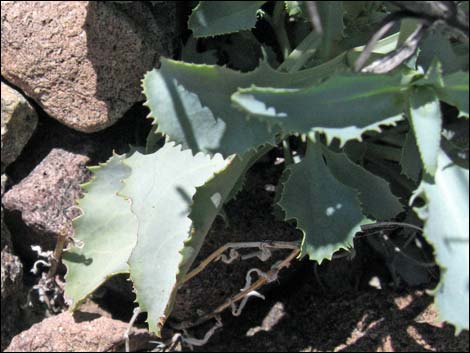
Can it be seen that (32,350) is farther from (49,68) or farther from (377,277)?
(377,277)

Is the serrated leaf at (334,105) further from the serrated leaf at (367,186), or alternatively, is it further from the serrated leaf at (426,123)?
the serrated leaf at (367,186)

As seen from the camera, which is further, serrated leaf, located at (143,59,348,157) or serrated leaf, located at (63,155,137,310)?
serrated leaf, located at (63,155,137,310)

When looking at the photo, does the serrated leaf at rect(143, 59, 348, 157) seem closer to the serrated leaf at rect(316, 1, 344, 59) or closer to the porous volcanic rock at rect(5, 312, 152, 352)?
the serrated leaf at rect(316, 1, 344, 59)

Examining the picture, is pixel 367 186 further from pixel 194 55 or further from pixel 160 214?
pixel 194 55

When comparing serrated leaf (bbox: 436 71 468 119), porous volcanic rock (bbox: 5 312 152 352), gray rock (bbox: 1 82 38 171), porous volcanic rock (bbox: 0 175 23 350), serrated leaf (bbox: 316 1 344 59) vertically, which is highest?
serrated leaf (bbox: 316 1 344 59)

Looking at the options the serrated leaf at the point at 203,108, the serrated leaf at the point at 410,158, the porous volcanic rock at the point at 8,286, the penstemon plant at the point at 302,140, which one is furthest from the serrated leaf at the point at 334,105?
the porous volcanic rock at the point at 8,286

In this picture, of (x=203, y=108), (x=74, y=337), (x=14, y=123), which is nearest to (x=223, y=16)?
(x=203, y=108)

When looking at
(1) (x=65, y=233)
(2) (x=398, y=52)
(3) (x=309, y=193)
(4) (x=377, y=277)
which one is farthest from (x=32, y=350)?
(2) (x=398, y=52)

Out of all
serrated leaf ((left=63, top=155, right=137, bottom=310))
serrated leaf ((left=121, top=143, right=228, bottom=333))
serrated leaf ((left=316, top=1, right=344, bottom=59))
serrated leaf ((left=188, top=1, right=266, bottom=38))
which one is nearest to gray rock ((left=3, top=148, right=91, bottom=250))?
serrated leaf ((left=63, top=155, right=137, bottom=310))

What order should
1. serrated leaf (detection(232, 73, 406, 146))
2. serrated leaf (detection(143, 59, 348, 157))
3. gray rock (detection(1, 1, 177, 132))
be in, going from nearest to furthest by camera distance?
1. serrated leaf (detection(232, 73, 406, 146))
2. serrated leaf (detection(143, 59, 348, 157))
3. gray rock (detection(1, 1, 177, 132))
